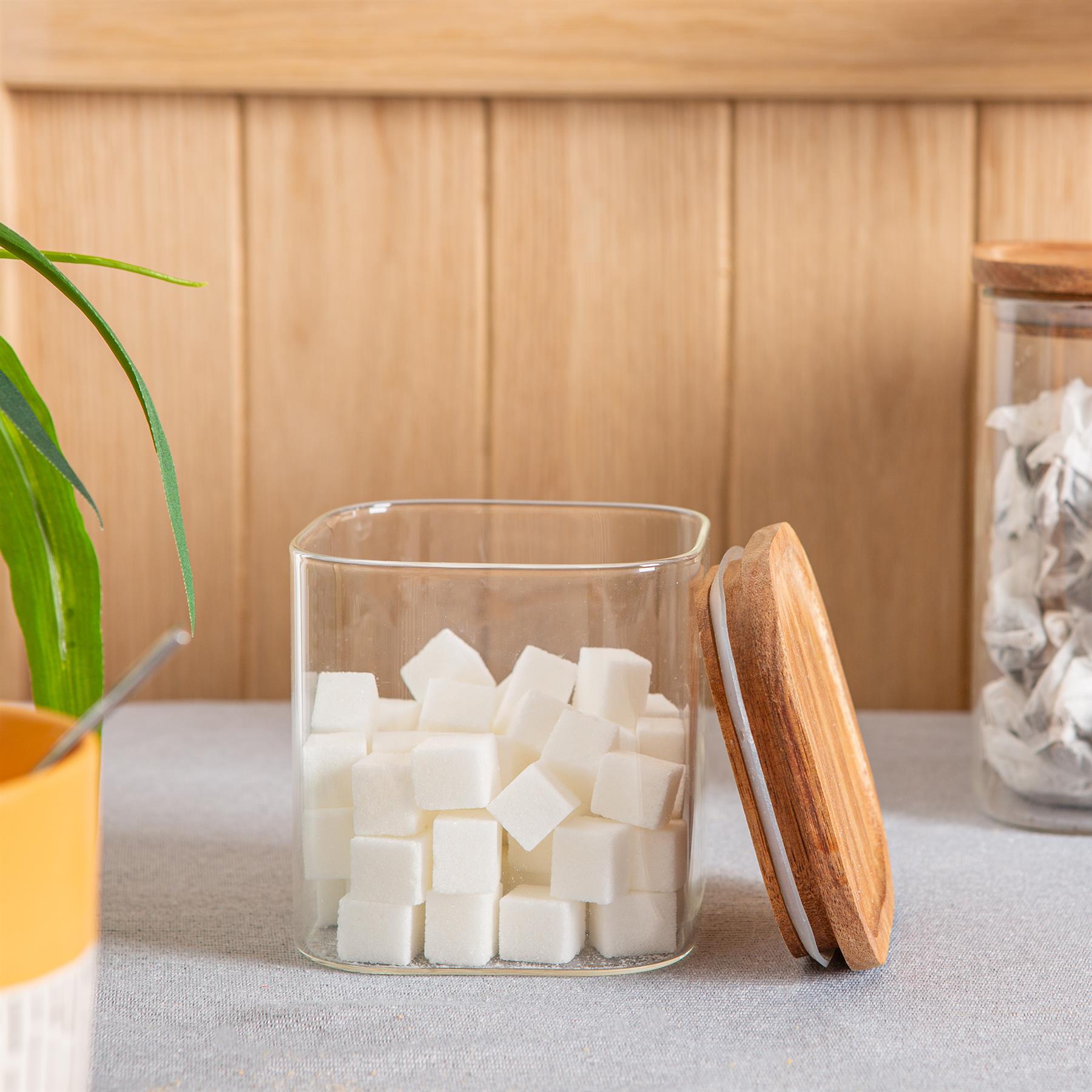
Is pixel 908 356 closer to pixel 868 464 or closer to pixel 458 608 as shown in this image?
pixel 868 464

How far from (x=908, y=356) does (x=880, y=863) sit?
0.40 metres

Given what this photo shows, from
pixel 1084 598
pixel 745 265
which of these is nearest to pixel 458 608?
pixel 1084 598

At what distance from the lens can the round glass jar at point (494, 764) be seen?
0.46 m

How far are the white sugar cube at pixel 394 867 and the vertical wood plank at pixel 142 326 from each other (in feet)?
1.38

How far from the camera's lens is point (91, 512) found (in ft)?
2.77

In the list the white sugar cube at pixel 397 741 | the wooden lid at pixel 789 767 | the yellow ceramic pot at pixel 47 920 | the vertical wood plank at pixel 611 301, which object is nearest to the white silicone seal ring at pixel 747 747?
the wooden lid at pixel 789 767

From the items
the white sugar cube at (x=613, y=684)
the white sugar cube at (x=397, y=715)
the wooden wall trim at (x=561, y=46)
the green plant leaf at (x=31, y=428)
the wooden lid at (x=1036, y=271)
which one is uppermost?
the wooden wall trim at (x=561, y=46)

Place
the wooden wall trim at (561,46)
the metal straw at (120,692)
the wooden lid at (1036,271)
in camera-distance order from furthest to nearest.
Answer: the wooden wall trim at (561,46), the wooden lid at (1036,271), the metal straw at (120,692)

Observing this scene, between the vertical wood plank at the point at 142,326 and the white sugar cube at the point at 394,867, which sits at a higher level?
the vertical wood plank at the point at 142,326

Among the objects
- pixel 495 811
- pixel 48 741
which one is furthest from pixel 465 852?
pixel 48 741

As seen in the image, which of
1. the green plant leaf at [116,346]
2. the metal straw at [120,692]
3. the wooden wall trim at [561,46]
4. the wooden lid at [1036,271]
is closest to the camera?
the metal straw at [120,692]

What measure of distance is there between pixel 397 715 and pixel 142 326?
447mm

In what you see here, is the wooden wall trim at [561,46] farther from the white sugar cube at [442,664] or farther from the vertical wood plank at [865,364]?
A: the white sugar cube at [442,664]

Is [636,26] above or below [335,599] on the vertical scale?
above
